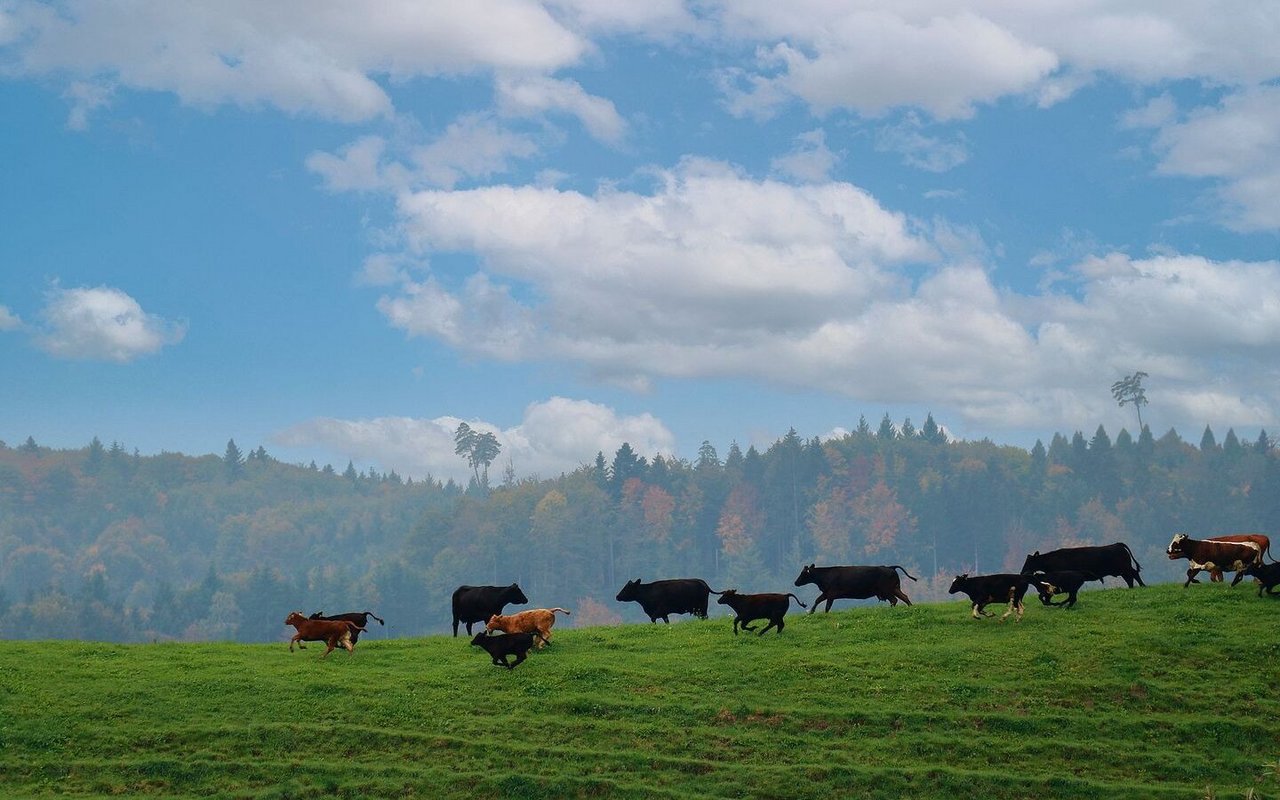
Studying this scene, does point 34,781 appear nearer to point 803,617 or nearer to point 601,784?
point 601,784

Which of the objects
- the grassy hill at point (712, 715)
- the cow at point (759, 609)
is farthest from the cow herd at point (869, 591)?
the grassy hill at point (712, 715)

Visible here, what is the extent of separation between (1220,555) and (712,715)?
1629cm

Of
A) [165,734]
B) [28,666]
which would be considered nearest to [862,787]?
[165,734]

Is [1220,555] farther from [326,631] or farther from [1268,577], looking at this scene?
[326,631]

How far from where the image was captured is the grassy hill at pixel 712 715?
24000 millimetres

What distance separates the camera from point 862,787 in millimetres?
23656

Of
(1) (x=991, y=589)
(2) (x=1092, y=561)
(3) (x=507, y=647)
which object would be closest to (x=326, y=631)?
(3) (x=507, y=647)

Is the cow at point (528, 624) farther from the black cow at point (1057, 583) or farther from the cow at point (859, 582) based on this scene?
the black cow at point (1057, 583)

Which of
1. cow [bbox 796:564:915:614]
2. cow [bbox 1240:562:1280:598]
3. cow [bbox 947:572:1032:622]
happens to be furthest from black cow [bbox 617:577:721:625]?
cow [bbox 1240:562:1280:598]

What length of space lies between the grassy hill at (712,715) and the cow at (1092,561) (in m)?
2.88

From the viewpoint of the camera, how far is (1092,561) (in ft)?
116

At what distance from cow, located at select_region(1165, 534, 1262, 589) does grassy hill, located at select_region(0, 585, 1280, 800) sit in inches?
54.7

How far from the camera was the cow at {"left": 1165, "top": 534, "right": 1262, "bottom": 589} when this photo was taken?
108ft

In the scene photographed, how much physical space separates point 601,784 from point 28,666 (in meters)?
15.8
